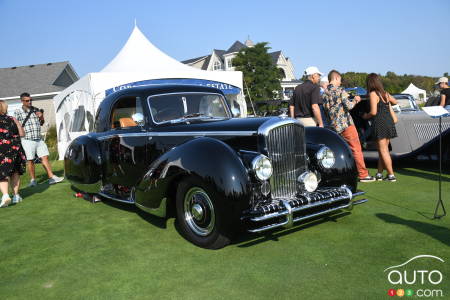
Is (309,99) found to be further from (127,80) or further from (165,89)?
(127,80)

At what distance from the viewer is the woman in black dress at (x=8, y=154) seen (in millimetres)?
5789

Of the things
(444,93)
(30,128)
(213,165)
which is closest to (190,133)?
(213,165)

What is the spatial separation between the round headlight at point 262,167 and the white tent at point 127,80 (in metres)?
9.01

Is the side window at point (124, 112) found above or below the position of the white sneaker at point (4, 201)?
above

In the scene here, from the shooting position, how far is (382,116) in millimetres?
6195

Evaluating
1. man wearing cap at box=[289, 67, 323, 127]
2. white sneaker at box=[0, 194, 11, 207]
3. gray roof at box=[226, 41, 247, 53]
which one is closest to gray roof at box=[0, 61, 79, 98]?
gray roof at box=[226, 41, 247, 53]

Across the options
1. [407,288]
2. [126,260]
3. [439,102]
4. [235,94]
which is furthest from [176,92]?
[235,94]

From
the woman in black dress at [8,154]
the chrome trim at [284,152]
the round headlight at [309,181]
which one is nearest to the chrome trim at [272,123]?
the chrome trim at [284,152]

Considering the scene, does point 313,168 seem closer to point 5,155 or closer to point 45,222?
point 45,222

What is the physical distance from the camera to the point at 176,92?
496 cm

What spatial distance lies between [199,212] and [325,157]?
1601 millimetres

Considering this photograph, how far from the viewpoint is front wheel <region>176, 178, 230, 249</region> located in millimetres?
3328

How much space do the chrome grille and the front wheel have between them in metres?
0.69

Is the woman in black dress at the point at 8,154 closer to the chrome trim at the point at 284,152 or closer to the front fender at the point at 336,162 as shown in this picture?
the chrome trim at the point at 284,152
